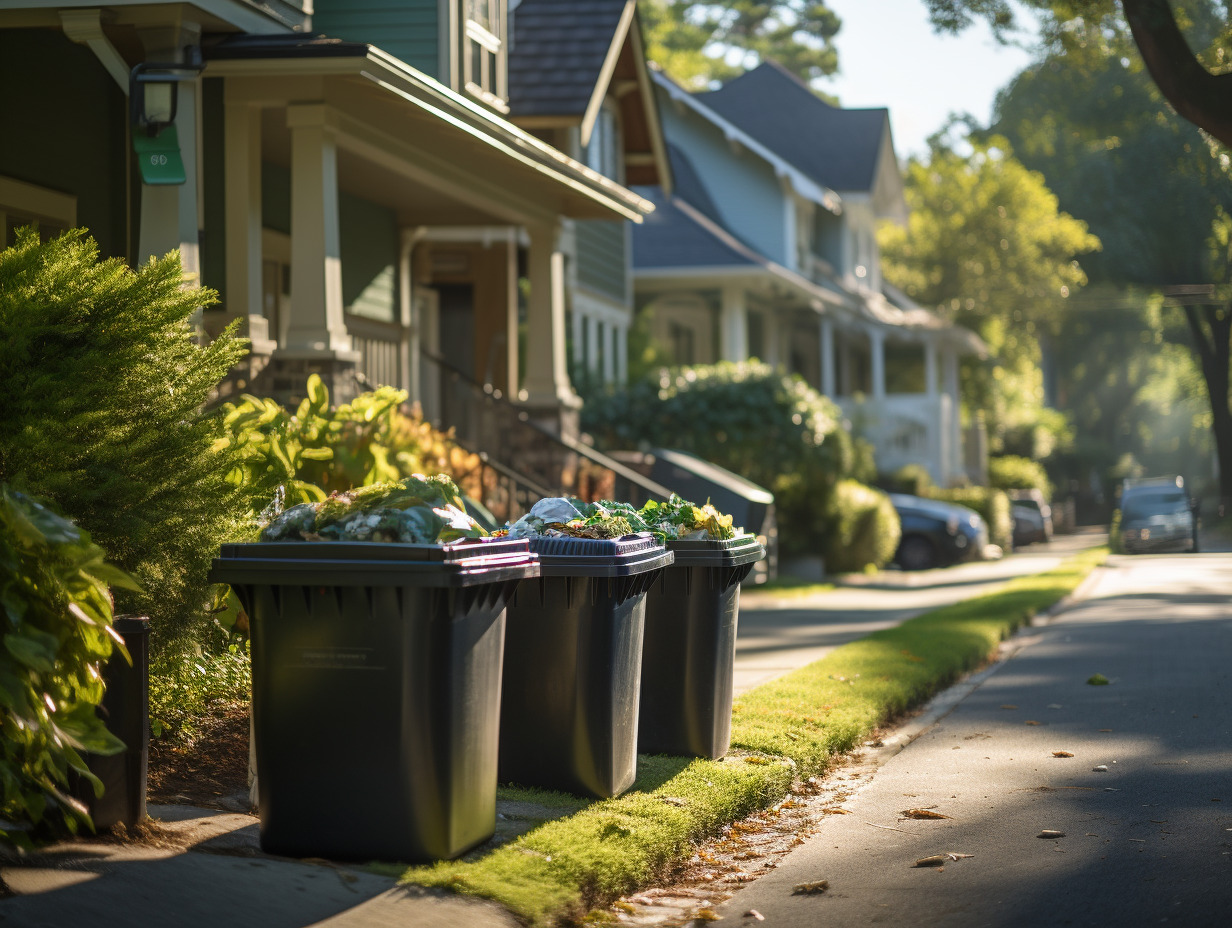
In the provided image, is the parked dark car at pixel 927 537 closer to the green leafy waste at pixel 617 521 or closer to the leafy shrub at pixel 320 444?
the leafy shrub at pixel 320 444

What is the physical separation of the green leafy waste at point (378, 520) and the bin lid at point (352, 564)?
8cm

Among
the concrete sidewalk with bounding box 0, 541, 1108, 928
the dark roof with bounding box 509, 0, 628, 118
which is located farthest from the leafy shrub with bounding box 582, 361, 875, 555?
the concrete sidewalk with bounding box 0, 541, 1108, 928

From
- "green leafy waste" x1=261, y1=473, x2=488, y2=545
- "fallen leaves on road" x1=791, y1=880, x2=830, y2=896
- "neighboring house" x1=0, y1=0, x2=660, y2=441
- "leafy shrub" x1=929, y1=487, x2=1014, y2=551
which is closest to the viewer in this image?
"green leafy waste" x1=261, y1=473, x2=488, y2=545

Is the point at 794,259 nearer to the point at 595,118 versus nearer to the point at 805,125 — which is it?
the point at 805,125

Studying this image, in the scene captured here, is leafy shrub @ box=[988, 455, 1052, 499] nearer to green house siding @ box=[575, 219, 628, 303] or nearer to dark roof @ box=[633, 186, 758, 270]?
dark roof @ box=[633, 186, 758, 270]

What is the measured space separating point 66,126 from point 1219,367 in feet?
140

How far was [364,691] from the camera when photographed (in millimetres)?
5156

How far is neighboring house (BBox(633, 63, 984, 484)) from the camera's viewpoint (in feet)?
100

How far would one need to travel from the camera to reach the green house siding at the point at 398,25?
14711mm

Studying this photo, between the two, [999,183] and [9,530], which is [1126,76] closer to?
[999,183]

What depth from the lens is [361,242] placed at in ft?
52.6

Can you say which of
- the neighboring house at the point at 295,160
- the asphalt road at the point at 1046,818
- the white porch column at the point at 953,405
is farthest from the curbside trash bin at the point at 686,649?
the white porch column at the point at 953,405

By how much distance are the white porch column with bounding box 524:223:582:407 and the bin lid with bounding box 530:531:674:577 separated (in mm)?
10041

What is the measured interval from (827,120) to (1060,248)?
14288 mm
